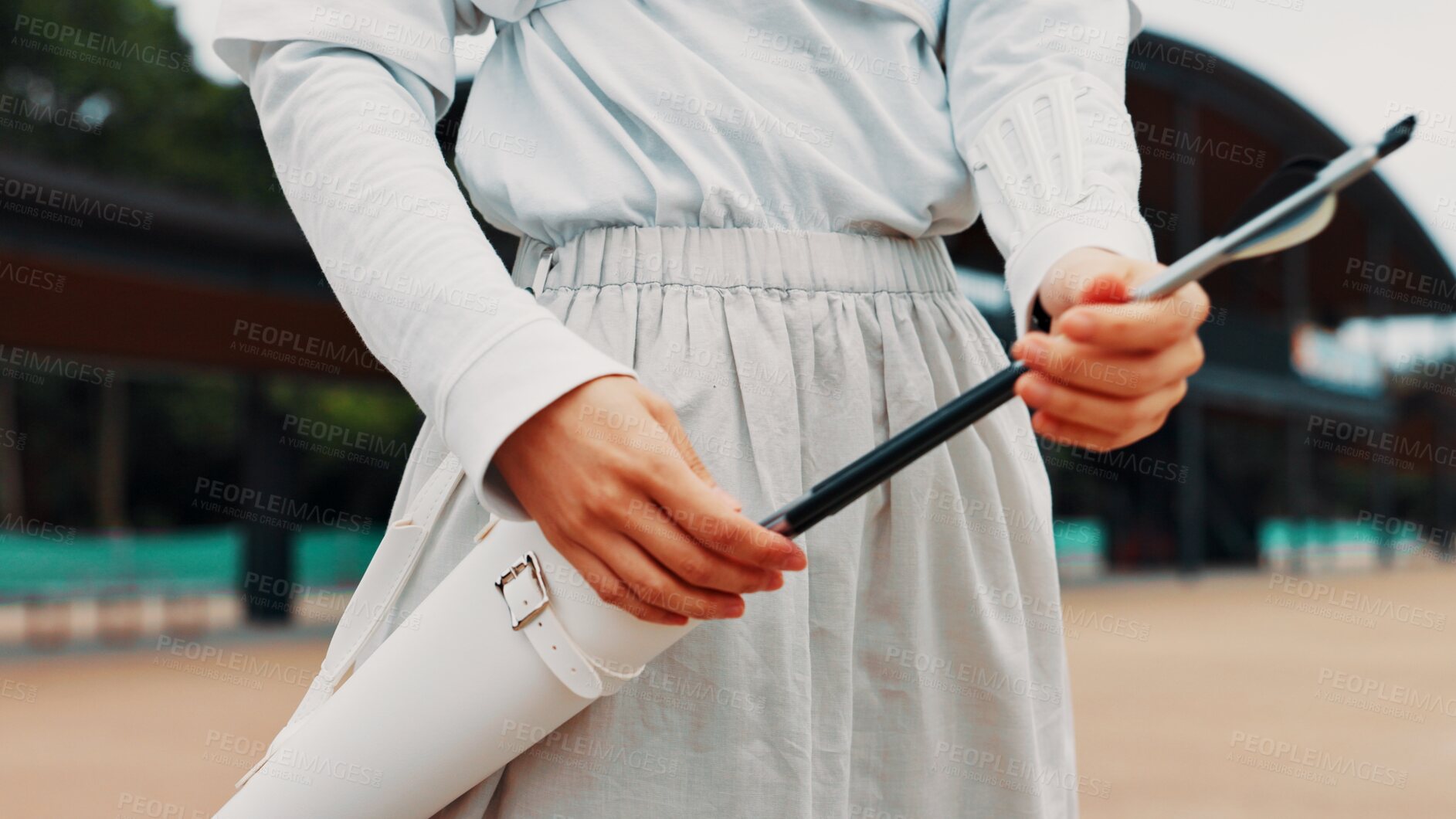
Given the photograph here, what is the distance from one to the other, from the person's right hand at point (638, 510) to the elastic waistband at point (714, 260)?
0.26 meters

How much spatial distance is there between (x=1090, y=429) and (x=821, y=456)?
10.2 inches

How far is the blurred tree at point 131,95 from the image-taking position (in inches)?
693

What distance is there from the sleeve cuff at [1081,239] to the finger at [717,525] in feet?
1.13

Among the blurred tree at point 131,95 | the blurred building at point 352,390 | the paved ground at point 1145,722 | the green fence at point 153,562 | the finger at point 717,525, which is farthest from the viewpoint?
the blurred tree at point 131,95

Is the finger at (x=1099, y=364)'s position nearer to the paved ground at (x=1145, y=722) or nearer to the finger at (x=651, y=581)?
the finger at (x=651, y=581)

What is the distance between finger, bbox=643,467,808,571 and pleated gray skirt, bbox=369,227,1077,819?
0.22 m

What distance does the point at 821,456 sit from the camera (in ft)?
3.30

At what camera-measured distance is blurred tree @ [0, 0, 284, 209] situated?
17594 mm

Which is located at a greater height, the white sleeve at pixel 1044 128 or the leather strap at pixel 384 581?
the white sleeve at pixel 1044 128

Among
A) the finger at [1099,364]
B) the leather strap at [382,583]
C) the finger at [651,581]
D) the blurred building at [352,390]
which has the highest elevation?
the finger at [1099,364]

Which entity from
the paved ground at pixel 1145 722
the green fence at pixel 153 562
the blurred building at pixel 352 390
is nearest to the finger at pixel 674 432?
the blurred building at pixel 352 390

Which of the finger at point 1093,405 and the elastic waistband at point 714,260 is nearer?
the finger at point 1093,405

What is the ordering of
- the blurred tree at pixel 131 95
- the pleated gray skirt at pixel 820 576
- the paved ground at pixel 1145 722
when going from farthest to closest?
the blurred tree at pixel 131 95, the paved ground at pixel 1145 722, the pleated gray skirt at pixel 820 576

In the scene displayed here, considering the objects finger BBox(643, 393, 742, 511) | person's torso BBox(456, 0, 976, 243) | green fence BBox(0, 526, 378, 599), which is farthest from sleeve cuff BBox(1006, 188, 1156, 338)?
green fence BBox(0, 526, 378, 599)
